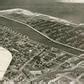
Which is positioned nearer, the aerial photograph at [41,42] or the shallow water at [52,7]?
the aerial photograph at [41,42]

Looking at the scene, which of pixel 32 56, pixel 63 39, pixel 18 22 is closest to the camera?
pixel 32 56

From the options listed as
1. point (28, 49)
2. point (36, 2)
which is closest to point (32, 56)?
point (28, 49)

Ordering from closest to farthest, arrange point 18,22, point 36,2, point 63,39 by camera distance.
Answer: point 63,39, point 18,22, point 36,2

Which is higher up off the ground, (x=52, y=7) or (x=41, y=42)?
(x=52, y=7)

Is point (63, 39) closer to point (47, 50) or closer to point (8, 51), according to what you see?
point (47, 50)

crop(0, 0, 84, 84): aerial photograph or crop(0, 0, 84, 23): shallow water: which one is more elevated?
crop(0, 0, 84, 23): shallow water

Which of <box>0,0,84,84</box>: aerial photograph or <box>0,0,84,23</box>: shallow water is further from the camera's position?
<box>0,0,84,23</box>: shallow water

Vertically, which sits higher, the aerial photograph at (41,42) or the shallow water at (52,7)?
the shallow water at (52,7)

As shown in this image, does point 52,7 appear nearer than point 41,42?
No
